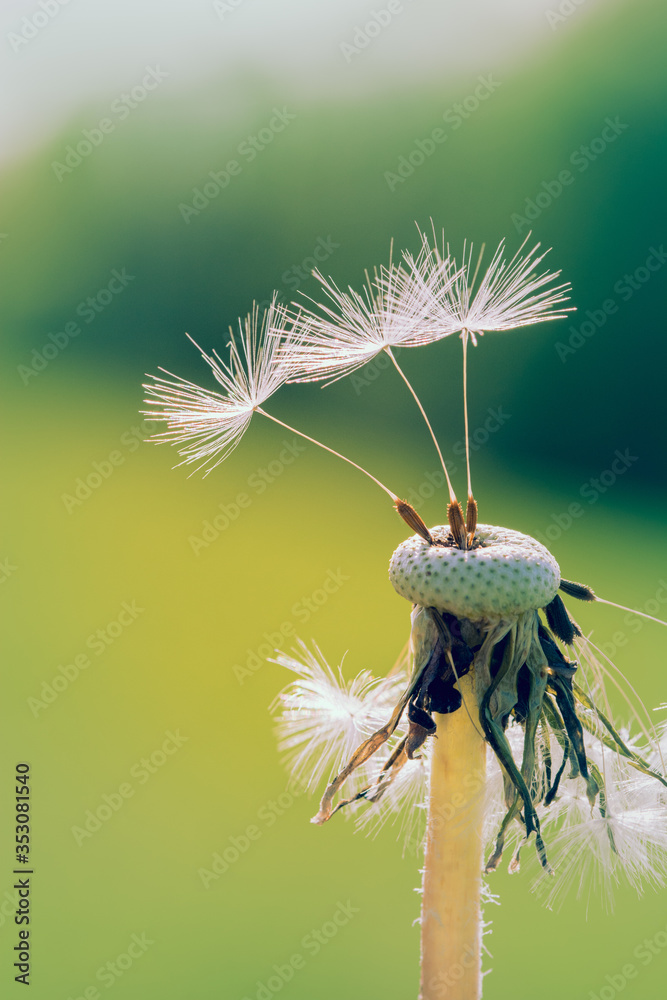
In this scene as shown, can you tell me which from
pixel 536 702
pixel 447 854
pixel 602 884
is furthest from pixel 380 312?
pixel 602 884

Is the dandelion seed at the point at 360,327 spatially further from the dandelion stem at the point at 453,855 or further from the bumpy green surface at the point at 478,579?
the dandelion stem at the point at 453,855

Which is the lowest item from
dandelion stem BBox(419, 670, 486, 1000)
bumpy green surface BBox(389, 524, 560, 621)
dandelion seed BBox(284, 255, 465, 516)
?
dandelion stem BBox(419, 670, 486, 1000)

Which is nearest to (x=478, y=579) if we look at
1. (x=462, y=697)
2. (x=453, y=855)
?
(x=462, y=697)

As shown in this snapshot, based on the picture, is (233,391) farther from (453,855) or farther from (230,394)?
(453,855)

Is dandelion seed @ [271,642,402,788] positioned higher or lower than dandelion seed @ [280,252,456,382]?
lower

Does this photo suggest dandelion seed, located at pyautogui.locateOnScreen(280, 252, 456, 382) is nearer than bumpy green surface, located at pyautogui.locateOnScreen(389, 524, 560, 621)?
No

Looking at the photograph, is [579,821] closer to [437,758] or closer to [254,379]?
[437,758]

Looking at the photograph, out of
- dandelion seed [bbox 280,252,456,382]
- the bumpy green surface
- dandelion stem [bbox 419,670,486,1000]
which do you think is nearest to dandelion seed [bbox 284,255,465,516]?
dandelion seed [bbox 280,252,456,382]

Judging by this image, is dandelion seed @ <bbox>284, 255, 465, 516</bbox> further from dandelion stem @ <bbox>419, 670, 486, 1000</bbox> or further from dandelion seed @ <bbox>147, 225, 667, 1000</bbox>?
dandelion stem @ <bbox>419, 670, 486, 1000</bbox>
